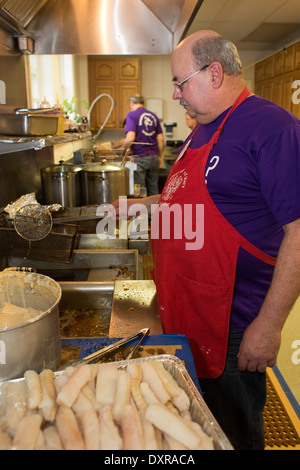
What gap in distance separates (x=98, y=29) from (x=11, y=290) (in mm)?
2122

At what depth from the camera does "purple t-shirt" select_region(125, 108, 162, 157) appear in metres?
5.38

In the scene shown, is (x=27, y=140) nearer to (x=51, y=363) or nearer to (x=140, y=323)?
(x=140, y=323)

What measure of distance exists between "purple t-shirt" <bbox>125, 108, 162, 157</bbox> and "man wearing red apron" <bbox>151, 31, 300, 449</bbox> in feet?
13.6

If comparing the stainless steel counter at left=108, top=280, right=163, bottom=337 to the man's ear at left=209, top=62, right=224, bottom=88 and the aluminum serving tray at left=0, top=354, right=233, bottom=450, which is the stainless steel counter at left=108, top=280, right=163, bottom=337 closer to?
the aluminum serving tray at left=0, top=354, right=233, bottom=450

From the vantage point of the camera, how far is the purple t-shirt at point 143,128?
17.6 feet

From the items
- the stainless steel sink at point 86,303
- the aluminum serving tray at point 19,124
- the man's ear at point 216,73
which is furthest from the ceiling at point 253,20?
the stainless steel sink at point 86,303

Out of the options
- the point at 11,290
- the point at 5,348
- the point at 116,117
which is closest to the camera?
the point at 5,348

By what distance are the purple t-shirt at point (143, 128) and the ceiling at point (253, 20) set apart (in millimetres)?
1554

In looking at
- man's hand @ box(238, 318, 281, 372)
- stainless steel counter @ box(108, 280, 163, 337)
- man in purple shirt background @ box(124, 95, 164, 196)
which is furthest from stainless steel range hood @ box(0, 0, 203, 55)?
man in purple shirt background @ box(124, 95, 164, 196)

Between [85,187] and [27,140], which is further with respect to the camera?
[85,187]

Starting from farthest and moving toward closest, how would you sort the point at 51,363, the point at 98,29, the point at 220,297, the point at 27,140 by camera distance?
the point at 98,29 < the point at 27,140 < the point at 220,297 < the point at 51,363

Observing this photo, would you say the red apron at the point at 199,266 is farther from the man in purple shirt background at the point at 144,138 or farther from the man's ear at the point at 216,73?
the man in purple shirt background at the point at 144,138

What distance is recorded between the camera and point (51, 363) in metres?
0.85
